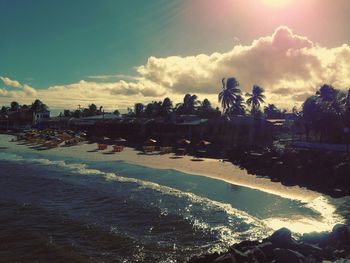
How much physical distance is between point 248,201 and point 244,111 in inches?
2061

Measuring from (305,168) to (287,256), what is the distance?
19.5m

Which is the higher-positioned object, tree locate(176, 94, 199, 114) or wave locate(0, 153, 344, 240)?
tree locate(176, 94, 199, 114)

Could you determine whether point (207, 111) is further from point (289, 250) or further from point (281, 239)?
point (289, 250)

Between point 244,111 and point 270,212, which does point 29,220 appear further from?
point 244,111

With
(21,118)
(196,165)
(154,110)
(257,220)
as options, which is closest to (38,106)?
(21,118)

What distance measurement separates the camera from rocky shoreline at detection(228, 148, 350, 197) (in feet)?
90.2

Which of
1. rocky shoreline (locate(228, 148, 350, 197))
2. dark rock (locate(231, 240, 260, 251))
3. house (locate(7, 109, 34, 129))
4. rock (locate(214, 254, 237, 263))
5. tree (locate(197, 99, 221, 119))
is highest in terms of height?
tree (locate(197, 99, 221, 119))

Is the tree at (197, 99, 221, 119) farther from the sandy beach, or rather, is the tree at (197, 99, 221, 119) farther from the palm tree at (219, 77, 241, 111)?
the sandy beach

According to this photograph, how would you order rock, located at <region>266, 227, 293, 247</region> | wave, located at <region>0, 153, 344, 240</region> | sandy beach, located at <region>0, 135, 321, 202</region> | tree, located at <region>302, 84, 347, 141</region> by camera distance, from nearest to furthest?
→ rock, located at <region>266, 227, 293, 247</region> → wave, located at <region>0, 153, 344, 240</region> → sandy beach, located at <region>0, 135, 321, 202</region> → tree, located at <region>302, 84, 347, 141</region>

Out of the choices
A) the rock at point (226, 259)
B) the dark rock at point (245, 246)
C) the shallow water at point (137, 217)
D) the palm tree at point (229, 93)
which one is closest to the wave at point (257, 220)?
the shallow water at point (137, 217)

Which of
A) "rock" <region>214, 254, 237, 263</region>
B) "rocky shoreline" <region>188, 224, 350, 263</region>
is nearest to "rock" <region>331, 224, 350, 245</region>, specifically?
"rocky shoreline" <region>188, 224, 350, 263</region>

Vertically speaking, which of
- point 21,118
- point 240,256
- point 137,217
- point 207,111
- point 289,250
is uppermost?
point 207,111

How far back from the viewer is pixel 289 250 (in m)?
13.2

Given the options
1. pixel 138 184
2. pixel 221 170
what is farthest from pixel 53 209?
pixel 221 170
